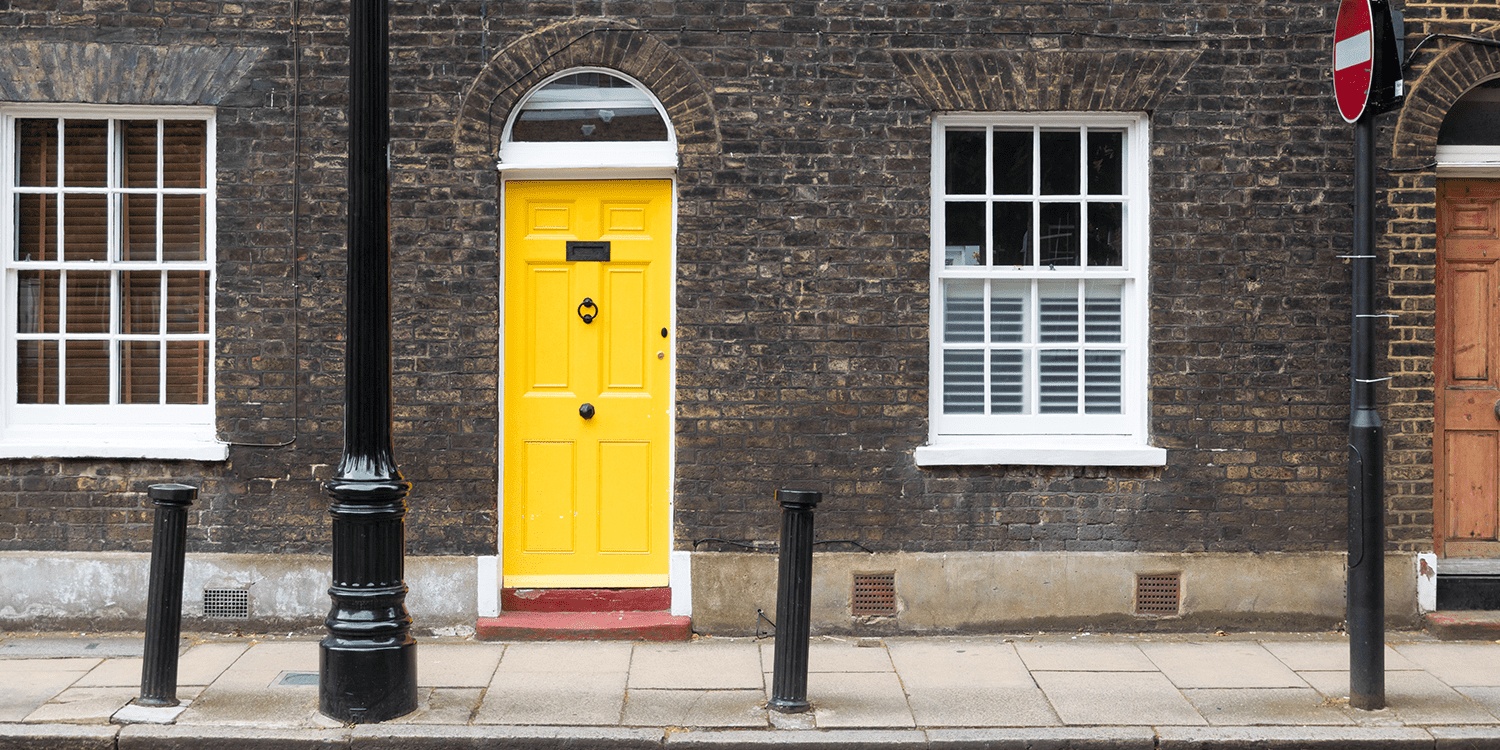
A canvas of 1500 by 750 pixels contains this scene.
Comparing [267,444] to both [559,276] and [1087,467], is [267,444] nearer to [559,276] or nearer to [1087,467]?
[559,276]

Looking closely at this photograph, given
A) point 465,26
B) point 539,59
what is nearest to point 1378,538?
point 539,59

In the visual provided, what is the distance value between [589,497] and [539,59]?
2463 millimetres

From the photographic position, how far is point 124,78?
20.8ft

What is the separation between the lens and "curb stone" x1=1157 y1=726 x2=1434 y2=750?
4758 mm

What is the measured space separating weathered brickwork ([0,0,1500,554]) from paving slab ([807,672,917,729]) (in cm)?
107

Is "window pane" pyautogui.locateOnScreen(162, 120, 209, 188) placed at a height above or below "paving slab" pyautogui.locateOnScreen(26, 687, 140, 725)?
above

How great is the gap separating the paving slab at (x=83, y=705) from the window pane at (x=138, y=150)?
2.89m

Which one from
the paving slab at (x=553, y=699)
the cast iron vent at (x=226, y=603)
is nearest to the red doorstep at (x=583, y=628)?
the paving slab at (x=553, y=699)

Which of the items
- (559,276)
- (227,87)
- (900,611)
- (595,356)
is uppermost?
(227,87)

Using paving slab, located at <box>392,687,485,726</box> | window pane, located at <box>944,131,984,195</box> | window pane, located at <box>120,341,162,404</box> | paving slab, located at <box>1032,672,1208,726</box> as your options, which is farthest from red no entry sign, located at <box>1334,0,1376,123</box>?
window pane, located at <box>120,341,162,404</box>

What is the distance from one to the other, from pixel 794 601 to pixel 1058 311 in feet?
8.84

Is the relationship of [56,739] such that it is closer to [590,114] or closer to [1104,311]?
[590,114]

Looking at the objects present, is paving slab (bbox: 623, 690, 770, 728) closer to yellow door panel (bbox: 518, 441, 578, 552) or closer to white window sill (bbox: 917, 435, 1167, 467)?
yellow door panel (bbox: 518, 441, 578, 552)

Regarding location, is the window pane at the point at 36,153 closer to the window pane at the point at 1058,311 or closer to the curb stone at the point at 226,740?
the curb stone at the point at 226,740
